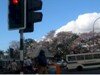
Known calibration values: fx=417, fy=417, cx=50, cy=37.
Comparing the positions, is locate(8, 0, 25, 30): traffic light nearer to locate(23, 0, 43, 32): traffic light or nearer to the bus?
locate(23, 0, 43, 32): traffic light

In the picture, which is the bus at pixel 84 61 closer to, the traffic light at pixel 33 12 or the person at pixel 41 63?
the person at pixel 41 63

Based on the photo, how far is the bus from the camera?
61750mm

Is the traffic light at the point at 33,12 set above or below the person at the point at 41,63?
above

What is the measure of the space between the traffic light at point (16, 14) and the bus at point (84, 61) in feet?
156

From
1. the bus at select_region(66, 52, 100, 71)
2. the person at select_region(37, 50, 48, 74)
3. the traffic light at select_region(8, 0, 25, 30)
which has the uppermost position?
the traffic light at select_region(8, 0, 25, 30)

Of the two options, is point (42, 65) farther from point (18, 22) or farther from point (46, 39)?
point (46, 39)

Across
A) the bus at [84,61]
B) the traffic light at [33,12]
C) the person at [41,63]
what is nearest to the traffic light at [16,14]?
the traffic light at [33,12]

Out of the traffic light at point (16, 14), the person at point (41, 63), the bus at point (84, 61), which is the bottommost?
the bus at point (84, 61)

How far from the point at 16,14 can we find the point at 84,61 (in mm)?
48361

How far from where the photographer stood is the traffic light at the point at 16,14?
14.3 m

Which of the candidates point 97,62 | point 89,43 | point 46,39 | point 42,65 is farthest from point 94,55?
point 46,39

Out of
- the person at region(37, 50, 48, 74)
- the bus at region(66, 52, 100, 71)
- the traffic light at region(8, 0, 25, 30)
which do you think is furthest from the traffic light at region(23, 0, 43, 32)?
the bus at region(66, 52, 100, 71)

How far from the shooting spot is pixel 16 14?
47.2ft

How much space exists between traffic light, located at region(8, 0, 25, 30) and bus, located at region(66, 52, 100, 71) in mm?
47542
